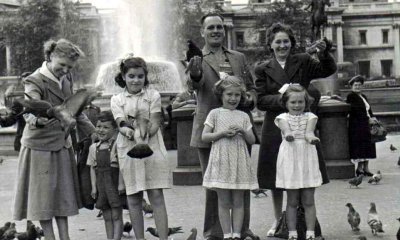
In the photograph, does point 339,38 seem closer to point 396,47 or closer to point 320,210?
point 396,47

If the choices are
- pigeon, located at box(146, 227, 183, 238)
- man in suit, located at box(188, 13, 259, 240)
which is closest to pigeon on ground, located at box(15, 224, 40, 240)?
pigeon, located at box(146, 227, 183, 238)

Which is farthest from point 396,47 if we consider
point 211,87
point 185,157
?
point 211,87

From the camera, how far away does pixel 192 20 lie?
203 feet

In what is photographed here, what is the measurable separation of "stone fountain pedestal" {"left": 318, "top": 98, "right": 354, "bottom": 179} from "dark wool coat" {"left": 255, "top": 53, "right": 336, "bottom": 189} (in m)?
4.60

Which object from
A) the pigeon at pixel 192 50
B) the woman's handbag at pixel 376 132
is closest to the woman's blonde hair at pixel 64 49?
the pigeon at pixel 192 50

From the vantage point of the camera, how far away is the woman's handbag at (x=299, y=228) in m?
6.08

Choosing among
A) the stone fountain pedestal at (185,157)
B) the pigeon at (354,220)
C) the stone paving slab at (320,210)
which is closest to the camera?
the pigeon at (354,220)

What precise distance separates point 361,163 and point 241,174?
612 cm

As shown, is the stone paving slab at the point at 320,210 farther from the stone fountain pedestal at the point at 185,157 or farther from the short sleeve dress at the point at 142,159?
the short sleeve dress at the point at 142,159

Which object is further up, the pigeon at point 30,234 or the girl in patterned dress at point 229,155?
the girl in patterned dress at point 229,155

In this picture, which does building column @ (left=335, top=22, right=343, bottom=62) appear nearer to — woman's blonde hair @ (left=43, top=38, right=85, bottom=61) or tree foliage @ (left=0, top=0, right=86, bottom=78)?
tree foliage @ (left=0, top=0, right=86, bottom=78)

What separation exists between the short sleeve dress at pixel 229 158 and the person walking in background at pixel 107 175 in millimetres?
860

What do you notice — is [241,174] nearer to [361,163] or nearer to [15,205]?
[15,205]

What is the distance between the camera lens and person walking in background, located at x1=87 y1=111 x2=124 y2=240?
19.8 feet
